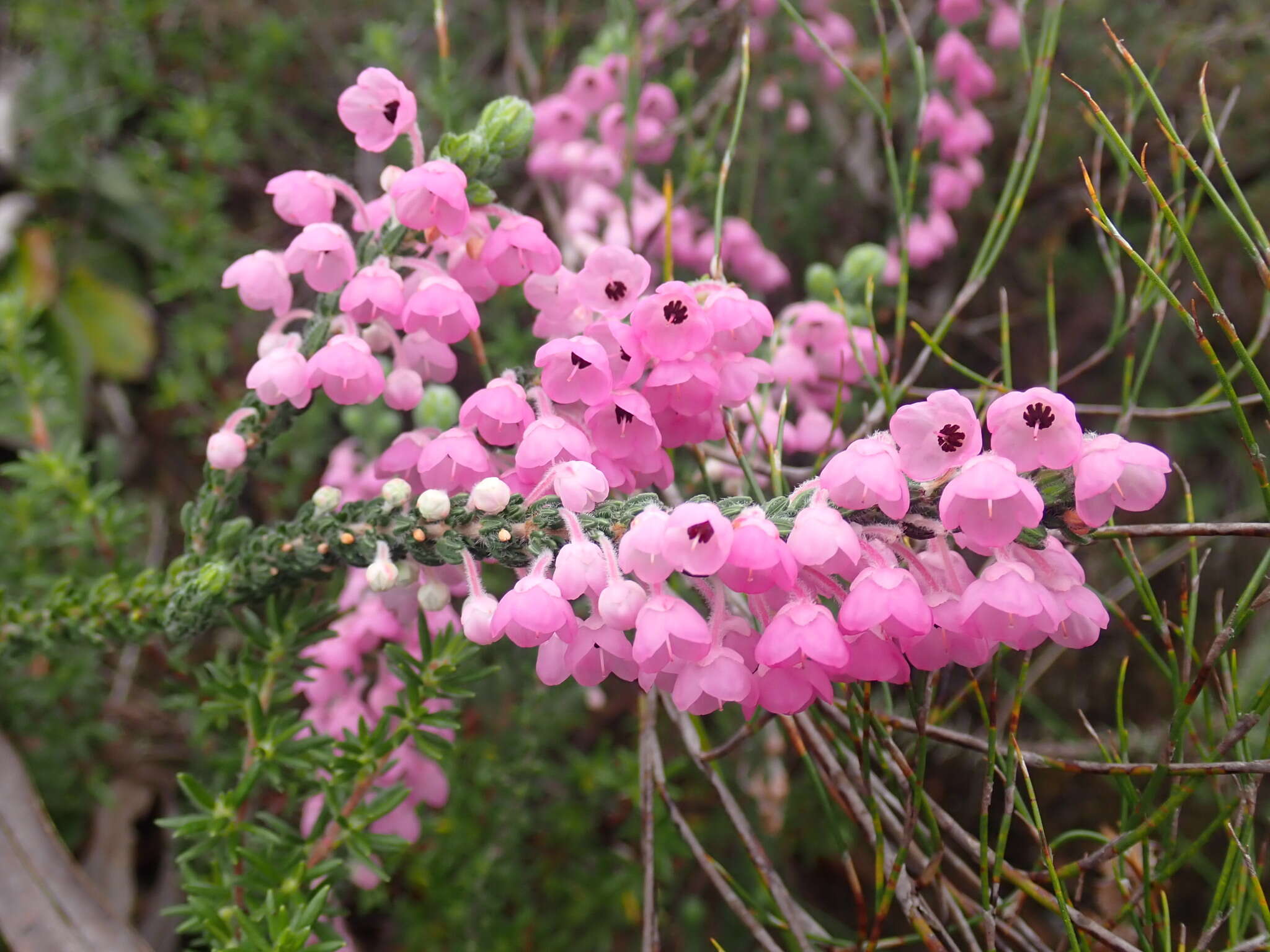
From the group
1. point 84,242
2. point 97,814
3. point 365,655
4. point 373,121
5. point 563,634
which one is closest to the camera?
point 563,634

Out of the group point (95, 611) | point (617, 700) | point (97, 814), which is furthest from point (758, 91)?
point (97, 814)

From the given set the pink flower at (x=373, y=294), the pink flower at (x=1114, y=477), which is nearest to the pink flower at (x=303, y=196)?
the pink flower at (x=373, y=294)

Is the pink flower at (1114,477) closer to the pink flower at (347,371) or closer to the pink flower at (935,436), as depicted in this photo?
the pink flower at (935,436)

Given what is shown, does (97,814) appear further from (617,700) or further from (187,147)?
(187,147)

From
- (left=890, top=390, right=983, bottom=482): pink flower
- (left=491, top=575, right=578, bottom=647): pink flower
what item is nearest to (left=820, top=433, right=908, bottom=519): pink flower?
(left=890, top=390, right=983, bottom=482): pink flower

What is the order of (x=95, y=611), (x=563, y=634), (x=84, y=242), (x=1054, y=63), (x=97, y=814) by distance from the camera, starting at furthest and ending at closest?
(x=1054, y=63)
(x=84, y=242)
(x=97, y=814)
(x=95, y=611)
(x=563, y=634)

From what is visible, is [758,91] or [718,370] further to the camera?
[758,91]

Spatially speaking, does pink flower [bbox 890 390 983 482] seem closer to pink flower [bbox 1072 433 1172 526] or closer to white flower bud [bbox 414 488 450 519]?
pink flower [bbox 1072 433 1172 526]
